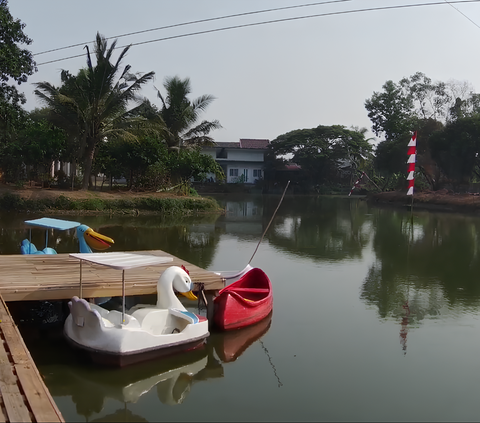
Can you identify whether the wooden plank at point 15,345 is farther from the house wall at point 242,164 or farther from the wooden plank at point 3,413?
the house wall at point 242,164

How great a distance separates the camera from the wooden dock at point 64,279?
559 centimetres

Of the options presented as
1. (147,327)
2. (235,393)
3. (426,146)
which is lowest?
(235,393)

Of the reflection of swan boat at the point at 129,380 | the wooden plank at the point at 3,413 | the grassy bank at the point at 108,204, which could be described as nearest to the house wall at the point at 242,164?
the grassy bank at the point at 108,204

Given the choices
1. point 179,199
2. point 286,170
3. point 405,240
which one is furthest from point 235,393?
point 286,170

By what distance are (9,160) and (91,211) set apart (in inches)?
190

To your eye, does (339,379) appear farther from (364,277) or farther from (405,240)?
(405,240)

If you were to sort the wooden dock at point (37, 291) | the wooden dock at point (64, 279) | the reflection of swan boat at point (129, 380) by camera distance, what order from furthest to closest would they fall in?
the wooden dock at point (64, 279) → the reflection of swan boat at point (129, 380) → the wooden dock at point (37, 291)

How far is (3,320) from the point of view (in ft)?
16.4

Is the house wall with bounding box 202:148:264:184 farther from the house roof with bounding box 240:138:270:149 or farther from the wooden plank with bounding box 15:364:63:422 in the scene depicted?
the wooden plank with bounding box 15:364:63:422

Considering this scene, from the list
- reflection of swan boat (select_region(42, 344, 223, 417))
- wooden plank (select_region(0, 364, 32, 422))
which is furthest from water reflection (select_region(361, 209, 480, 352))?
wooden plank (select_region(0, 364, 32, 422))

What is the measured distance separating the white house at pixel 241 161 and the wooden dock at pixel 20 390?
39.3 m

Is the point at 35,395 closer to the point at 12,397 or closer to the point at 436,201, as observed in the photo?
the point at 12,397

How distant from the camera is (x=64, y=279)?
19.9 feet

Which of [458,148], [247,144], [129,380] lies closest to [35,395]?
[129,380]
